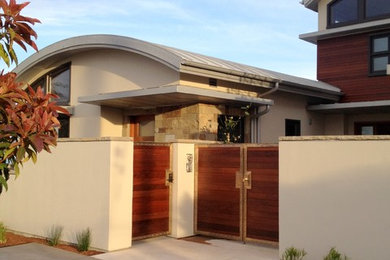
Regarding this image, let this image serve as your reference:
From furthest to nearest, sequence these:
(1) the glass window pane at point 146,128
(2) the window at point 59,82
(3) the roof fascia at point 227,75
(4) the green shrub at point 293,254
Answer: (2) the window at point 59,82 → (1) the glass window pane at point 146,128 → (3) the roof fascia at point 227,75 → (4) the green shrub at point 293,254

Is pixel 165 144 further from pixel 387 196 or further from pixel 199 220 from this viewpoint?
pixel 387 196

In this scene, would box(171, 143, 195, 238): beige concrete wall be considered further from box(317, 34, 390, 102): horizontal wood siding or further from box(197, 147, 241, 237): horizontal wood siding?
box(317, 34, 390, 102): horizontal wood siding

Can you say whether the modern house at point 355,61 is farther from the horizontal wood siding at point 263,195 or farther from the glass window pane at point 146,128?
the horizontal wood siding at point 263,195

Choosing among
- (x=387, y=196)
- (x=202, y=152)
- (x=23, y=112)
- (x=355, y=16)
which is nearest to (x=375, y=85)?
(x=355, y=16)

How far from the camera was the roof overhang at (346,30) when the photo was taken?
53.1 ft

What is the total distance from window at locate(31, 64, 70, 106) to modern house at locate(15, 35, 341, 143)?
0.03 meters

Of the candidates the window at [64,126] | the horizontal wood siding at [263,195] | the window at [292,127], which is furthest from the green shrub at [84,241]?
the window at [292,127]

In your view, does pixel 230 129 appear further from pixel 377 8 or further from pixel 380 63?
pixel 377 8

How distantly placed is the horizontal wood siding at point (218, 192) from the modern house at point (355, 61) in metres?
7.23

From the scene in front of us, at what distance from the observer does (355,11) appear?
17250 millimetres

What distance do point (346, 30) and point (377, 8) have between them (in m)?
1.21

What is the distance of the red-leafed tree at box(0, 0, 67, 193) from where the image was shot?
12.4ft

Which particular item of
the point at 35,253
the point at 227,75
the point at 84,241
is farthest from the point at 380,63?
the point at 35,253

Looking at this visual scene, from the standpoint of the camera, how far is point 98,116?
46.9ft
